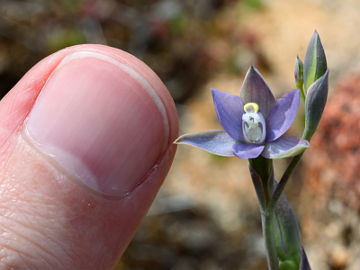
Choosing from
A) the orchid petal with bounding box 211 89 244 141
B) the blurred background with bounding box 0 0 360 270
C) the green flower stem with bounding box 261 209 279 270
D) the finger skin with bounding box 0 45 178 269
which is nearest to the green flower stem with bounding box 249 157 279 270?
the green flower stem with bounding box 261 209 279 270

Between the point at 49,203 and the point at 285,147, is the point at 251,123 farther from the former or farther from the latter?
the point at 49,203

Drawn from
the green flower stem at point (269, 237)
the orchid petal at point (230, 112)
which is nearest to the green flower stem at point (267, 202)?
the green flower stem at point (269, 237)

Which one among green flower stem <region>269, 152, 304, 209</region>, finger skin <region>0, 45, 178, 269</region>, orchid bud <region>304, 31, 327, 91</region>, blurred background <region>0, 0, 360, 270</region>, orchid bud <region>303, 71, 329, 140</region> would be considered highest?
orchid bud <region>304, 31, 327, 91</region>

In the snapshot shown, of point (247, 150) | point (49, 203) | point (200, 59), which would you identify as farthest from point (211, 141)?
point (200, 59)

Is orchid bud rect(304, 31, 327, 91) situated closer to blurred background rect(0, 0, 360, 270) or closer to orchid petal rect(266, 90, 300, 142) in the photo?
orchid petal rect(266, 90, 300, 142)

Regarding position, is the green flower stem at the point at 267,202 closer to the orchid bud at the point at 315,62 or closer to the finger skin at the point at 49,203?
the orchid bud at the point at 315,62
